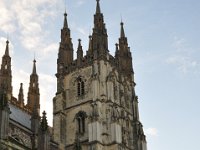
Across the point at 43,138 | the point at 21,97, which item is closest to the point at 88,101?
the point at 21,97

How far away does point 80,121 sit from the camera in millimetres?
60250

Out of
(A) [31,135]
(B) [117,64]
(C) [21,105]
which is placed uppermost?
(B) [117,64]

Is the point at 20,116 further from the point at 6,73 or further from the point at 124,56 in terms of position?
the point at 124,56

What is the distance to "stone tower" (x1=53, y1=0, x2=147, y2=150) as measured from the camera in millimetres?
57281

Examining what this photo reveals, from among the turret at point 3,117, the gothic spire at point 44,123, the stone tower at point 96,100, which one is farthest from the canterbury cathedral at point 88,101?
the turret at point 3,117

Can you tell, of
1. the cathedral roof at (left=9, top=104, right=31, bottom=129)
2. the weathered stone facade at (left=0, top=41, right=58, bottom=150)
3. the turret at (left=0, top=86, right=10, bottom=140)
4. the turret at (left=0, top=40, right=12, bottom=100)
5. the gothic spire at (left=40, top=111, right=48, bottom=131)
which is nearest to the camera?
the turret at (left=0, top=86, right=10, bottom=140)

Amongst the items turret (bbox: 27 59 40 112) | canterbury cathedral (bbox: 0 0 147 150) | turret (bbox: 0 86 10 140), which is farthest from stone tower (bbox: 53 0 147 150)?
turret (bbox: 0 86 10 140)

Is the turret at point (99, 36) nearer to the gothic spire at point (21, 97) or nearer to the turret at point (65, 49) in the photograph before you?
the turret at point (65, 49)

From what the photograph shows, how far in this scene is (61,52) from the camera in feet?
217

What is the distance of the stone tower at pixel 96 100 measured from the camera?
57.3 m

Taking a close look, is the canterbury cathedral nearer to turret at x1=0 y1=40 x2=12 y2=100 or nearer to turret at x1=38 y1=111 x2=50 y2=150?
turret at x1=0 y1=40 x2=12 y2=100

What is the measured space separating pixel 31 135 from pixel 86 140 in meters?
7.40

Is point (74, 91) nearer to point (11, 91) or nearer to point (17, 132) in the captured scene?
point (11, 91)

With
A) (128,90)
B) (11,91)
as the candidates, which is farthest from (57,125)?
(128,90)
